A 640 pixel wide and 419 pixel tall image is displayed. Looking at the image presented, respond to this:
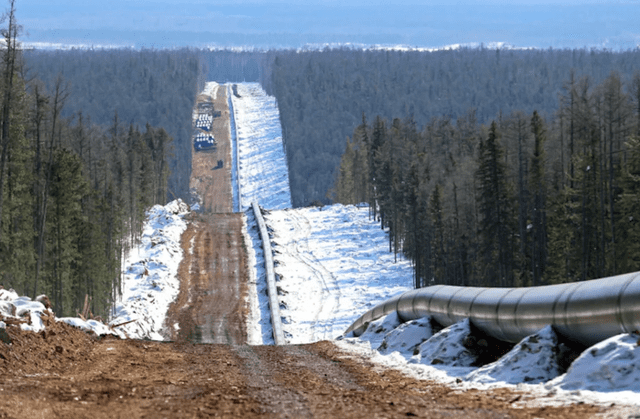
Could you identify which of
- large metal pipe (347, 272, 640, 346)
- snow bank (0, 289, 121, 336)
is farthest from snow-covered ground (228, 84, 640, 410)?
snow bank (0, 289, 121, 336)

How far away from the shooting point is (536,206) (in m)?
59.3

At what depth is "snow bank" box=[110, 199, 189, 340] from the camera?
144ft

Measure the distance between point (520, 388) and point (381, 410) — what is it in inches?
106

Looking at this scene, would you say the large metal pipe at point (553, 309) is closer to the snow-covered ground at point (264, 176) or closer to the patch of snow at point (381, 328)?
the patch of snow at point (381, 328)

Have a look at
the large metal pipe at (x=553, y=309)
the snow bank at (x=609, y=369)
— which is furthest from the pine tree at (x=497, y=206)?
the snow bank at (x=609, y=369)

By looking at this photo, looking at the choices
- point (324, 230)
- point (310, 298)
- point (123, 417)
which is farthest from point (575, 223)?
point (123, 417)

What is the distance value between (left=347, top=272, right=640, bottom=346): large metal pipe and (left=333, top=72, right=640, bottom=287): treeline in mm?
27248

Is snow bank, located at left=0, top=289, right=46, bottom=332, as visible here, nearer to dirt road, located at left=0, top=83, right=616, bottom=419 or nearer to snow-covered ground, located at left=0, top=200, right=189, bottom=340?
dirt road, located at left=0, top=83, right=616, bottom=419

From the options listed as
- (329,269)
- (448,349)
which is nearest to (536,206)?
(329,269)

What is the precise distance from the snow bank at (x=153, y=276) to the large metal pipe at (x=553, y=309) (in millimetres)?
24075

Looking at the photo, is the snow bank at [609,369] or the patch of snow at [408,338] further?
the patch of snow at [408,338]

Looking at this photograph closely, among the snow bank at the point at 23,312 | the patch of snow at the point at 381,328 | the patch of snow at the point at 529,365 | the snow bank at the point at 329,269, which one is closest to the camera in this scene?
the patch of snow at the point at 529,365

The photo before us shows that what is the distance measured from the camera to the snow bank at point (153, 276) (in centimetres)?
4381

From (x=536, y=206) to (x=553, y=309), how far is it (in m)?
48.7
